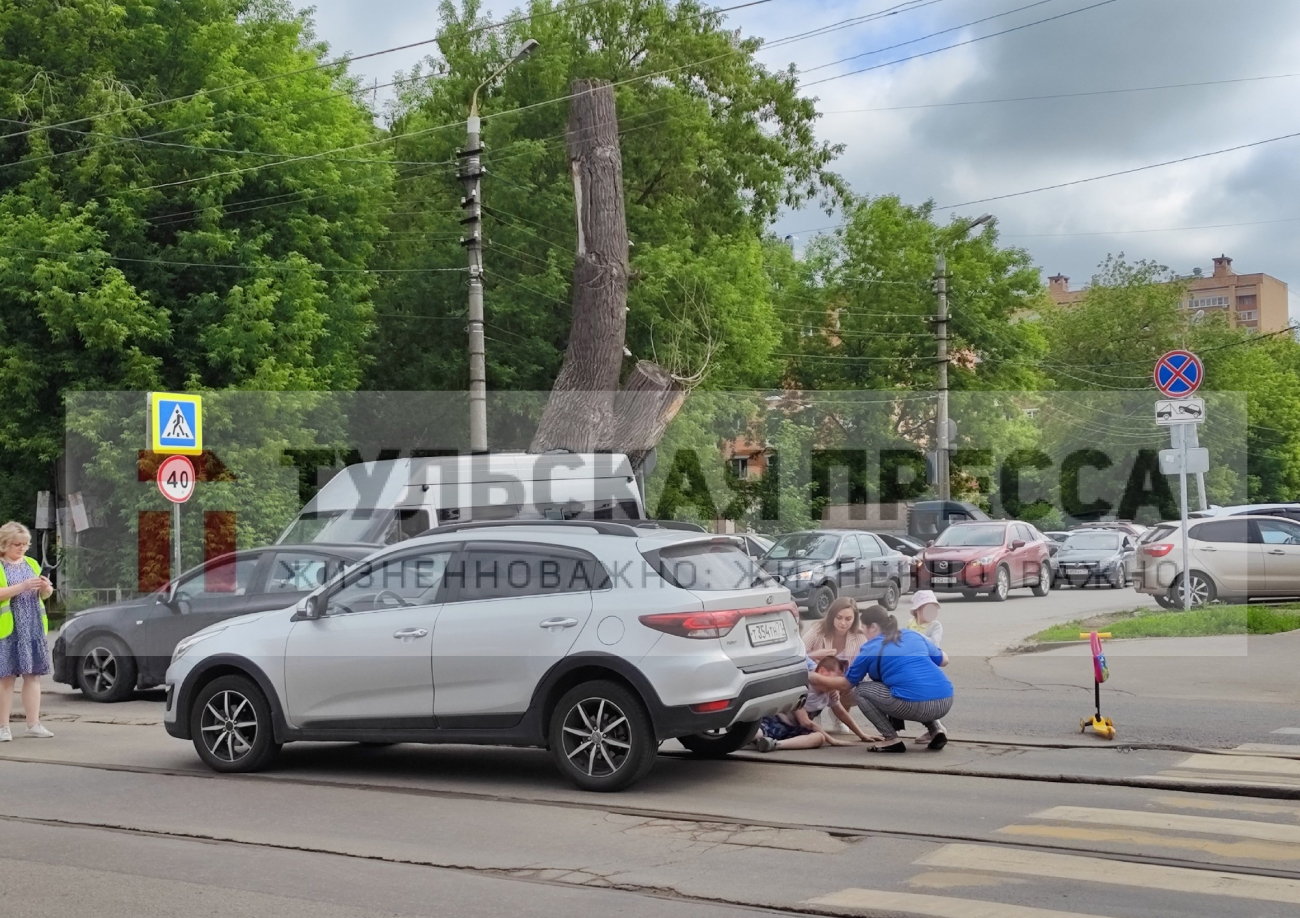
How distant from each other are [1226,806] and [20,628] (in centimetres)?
928

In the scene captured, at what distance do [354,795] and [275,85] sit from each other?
71.8 ft

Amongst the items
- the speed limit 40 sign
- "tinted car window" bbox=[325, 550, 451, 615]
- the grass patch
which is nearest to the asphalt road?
"tinted car window" bbox=[325, 550, 451, 615]

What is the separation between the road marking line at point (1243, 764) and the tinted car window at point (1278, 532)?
14.1 meters

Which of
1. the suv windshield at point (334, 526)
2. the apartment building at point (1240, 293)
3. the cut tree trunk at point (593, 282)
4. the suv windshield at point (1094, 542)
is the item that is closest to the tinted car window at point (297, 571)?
the suv windshield at point (334, 526)

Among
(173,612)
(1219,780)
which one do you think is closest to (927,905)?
(1219,780)

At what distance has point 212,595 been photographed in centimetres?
1355

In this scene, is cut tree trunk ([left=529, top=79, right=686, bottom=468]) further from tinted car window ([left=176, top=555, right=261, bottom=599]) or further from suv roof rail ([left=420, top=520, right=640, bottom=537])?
suv roof rail ([left=420, top=520, right=640, bottom=537])

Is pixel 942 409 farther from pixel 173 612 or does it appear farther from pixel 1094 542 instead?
pixel 173 612

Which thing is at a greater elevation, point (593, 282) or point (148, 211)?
point (148, 211)

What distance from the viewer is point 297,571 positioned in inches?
525

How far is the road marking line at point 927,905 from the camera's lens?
18.9 ft

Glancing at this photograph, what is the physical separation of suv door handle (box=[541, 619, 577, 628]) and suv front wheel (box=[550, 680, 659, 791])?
1.27ft

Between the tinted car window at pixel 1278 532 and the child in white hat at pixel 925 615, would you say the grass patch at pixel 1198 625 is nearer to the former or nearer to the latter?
the tinted car window at pixel 1278 532

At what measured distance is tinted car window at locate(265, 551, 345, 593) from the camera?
13.2m
